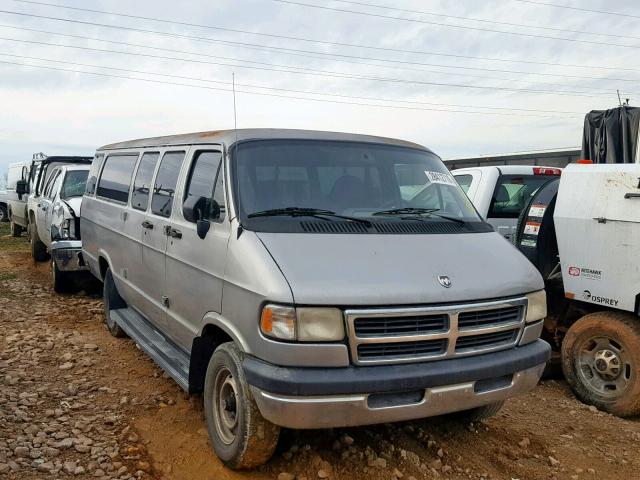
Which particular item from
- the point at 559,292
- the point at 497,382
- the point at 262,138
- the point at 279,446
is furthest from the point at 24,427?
the point at 559,292

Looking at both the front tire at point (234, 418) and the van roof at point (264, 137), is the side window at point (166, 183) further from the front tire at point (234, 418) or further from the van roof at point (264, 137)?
the front tire at point (234, 418)

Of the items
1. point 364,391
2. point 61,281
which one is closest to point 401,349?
point 364,391

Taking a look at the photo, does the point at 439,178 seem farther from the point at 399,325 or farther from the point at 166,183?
the point at 166,183

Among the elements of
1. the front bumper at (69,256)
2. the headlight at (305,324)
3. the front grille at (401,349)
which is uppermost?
the headlight at (305,324)

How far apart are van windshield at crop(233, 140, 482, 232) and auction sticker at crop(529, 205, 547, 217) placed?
1355mm

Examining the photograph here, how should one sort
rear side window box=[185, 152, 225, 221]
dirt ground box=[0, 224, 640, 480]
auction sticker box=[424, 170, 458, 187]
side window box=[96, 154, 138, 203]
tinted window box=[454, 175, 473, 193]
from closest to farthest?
dirt ground box=[0, 224, 640, 480] < rear side window box=[185, 152, 225, 221] < auction sticker box=[424, 170, 458, 187] < side window box=[96, 154, 138, 203] < tinted window box=[454, 175, 473, 193]

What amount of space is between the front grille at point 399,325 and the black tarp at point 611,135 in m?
5.05

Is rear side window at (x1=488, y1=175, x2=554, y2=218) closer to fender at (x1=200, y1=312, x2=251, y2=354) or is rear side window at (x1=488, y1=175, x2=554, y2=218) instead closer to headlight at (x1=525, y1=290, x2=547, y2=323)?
headlight at (x1=525, y1=290, x2=547, y2=323)

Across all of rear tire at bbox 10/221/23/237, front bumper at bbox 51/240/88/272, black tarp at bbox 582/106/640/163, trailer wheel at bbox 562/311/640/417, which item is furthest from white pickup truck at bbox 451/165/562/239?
rear tire at bbox 10/221/23/237

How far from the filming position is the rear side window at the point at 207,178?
3751 millimetres

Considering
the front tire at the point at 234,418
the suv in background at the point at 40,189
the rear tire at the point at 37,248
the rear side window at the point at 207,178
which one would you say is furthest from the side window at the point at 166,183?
the rear tire at the point at 37,248

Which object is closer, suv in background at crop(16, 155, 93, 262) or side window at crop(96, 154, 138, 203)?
side window at crop(96, 154, 138, 203)

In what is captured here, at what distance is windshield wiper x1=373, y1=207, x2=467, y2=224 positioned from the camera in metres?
3.85

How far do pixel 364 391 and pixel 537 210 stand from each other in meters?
3.28
